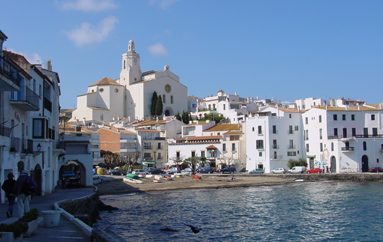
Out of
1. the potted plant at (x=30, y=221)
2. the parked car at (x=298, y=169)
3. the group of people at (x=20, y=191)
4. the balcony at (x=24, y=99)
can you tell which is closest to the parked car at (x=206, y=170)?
the parked car at (x=298, y=169)

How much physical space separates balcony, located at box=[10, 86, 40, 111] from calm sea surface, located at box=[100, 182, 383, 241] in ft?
23.7

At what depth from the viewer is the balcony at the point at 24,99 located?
19.6 m

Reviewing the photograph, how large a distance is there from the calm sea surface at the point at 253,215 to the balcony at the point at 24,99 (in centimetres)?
721

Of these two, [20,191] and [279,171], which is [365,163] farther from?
[20,191]

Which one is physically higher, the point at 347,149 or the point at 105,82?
the point at 105,82

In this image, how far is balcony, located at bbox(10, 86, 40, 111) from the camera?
1959 centimetres

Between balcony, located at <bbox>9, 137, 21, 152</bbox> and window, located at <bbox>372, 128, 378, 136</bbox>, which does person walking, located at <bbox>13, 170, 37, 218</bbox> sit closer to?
balcony, located at <bbox>9, 137, 21, 152</bbox>

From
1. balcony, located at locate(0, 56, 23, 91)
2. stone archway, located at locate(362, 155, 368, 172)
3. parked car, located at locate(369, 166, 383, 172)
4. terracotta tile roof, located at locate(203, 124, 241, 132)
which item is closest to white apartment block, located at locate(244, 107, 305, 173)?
terracotta tile roof, located at locate(203, 124, 241, 132)

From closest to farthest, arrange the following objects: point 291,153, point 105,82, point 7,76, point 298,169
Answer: point 7,76 → point 298,169 → point 291,153 → point 105,82

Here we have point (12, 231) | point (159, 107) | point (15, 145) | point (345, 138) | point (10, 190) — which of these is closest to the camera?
point (12, 231)

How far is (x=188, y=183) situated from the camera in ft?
158

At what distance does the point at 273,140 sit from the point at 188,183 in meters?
16.7

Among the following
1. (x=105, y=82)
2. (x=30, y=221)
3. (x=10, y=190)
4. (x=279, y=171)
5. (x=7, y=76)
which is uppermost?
(x=105, y=82)

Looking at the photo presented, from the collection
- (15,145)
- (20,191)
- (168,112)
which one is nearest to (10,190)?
(20,191)
